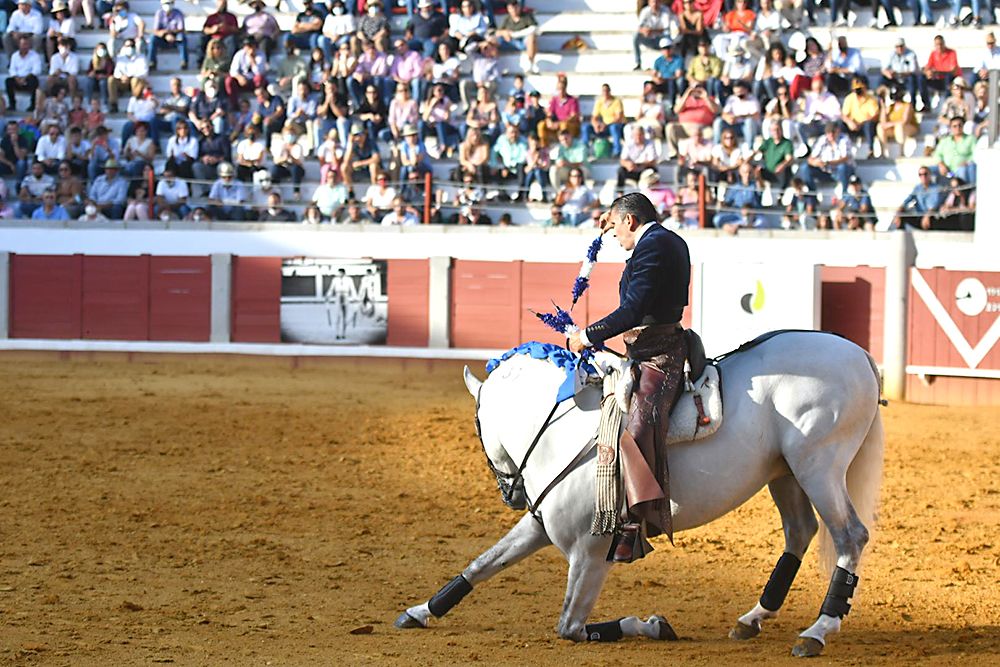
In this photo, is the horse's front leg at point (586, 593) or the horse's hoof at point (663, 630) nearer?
the horse's front leg at point (586, 593)

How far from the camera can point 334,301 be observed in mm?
20047

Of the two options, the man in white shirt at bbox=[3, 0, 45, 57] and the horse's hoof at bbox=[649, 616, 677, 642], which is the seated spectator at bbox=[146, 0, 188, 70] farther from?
the horse's hoof at bbox=[649, 616, 677, 642]

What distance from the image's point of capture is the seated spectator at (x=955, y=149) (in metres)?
18.8

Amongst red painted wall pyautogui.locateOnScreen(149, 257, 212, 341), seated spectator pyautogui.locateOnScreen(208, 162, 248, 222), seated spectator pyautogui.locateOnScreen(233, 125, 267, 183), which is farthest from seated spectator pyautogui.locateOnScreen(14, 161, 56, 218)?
seated spectator pyautogui.locateOnScreen(233, 125, 267, 183)

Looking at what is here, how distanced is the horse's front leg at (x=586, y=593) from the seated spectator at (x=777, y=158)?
1392cm

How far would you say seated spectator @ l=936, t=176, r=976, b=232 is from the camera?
704 inches

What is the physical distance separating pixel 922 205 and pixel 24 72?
13666mm

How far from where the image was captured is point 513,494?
258 inches

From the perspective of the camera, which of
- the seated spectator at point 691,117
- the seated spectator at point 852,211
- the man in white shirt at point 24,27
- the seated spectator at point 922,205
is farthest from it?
the man in white shirt at point 24,27

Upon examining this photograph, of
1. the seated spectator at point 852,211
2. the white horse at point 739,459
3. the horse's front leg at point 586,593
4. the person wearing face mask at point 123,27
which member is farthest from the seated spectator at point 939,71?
the horse's front leg at point 586,593

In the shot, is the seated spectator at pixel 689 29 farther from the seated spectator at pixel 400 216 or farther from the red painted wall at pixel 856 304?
the red painted wall at pixel 856 304

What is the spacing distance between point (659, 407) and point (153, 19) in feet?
65.7

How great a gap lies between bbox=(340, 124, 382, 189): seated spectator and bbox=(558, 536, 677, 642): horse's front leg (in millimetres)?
14945

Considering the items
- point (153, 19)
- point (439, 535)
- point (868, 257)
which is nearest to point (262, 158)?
point (153, 19)
